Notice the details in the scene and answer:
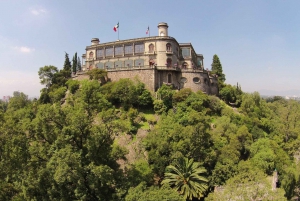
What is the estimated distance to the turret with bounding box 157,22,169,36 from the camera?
175 feet

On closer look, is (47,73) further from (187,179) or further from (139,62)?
(187,179)

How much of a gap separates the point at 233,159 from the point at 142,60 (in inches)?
1201

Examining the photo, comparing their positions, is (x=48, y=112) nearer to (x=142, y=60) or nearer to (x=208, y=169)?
(x=208, y=169)

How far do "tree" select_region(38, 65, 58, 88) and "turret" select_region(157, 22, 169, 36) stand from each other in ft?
89.0

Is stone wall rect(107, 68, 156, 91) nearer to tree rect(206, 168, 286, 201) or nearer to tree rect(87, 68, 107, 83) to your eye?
tree rect(87, 68, 107, 83)

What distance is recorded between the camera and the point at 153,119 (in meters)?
42.3

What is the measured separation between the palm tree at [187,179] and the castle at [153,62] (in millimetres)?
21076

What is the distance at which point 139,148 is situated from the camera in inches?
1396

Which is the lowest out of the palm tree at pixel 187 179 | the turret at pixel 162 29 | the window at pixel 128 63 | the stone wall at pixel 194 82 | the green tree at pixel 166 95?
the palm tree at pixel 187 179

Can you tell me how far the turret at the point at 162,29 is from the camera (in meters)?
53.3

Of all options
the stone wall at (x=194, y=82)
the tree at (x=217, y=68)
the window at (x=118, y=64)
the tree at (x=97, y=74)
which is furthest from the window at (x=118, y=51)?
the tree at (x=217, y=68)

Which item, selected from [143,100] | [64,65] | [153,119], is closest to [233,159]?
[153,119]

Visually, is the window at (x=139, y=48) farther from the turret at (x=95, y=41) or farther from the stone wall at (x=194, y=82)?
the turret at (x=95, y=41)

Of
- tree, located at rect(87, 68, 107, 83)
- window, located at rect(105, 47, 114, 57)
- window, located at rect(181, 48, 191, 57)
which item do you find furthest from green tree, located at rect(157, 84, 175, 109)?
window, located at rect(105, 47, 114, 57)
